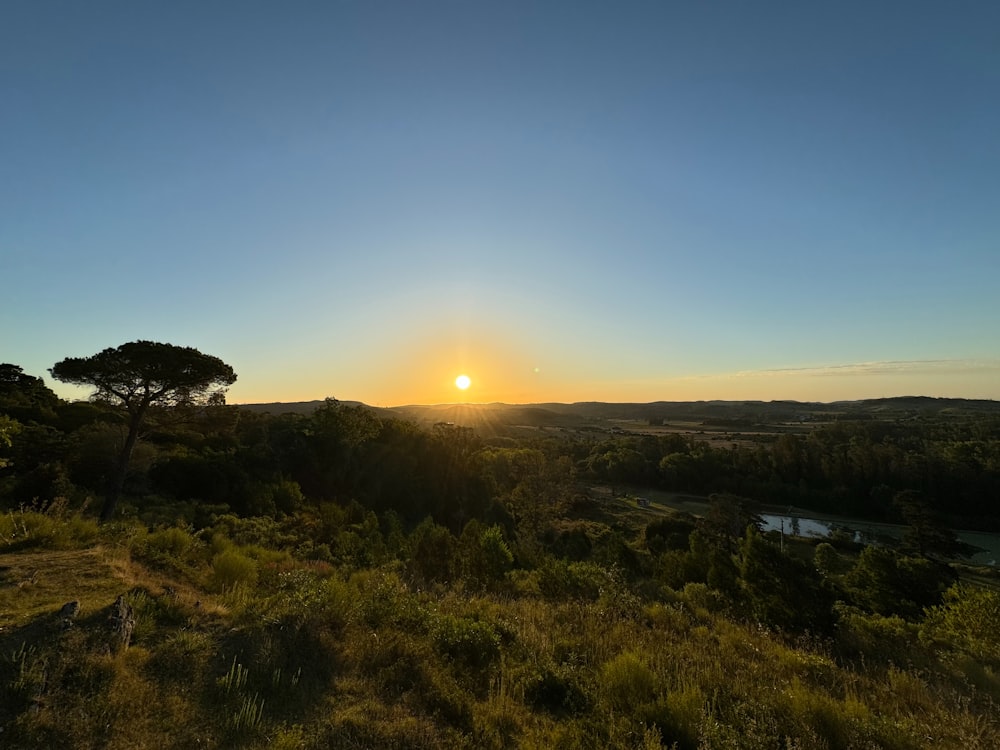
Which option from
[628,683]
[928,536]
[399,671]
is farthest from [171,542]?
[928,536]

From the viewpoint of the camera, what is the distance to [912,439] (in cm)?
12594

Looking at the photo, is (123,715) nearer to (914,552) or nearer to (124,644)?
(124,644)

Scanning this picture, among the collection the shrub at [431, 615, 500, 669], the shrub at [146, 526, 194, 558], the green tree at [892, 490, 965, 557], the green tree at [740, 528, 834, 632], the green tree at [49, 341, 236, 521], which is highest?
the green tree at [49, 341, 236, 521]

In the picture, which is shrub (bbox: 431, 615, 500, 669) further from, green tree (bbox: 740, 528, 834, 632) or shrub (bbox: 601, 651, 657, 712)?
green tree (bbox: 740, 528, 834, 632)

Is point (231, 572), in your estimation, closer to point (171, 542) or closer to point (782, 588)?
point (171, 542)

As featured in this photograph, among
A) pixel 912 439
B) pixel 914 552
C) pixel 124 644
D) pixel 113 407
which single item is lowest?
pixel 914 552

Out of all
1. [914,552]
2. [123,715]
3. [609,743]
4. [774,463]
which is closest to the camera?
[123,715]

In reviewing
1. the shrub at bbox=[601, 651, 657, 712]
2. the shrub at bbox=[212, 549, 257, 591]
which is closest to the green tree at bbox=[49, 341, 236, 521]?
the shrub at bbox=[212, 549, 257, 591]

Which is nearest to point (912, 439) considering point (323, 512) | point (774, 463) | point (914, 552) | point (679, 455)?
point (774, 463)

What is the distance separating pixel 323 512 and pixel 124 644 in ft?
80.4

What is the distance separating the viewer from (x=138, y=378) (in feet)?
61.2

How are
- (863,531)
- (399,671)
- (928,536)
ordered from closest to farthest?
(399,671), (928,536), (863,531)

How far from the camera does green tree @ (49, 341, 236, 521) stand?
18.0m

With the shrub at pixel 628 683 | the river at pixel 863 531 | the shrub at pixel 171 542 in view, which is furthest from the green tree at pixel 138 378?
the river at pixel 863 531
